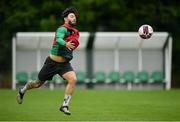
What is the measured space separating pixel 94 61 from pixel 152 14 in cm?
780

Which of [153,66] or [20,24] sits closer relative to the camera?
[153,66]

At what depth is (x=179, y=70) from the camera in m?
34.4

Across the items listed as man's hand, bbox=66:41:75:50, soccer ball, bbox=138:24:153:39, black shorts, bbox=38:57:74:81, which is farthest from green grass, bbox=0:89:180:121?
soccer ball, bbox=138:24:153:39

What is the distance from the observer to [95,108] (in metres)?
18.2

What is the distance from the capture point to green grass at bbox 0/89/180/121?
50.8 feet

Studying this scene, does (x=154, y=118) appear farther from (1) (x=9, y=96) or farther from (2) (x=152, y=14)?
(2) (x=152, y=14)

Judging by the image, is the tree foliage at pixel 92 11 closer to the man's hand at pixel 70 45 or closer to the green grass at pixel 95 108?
the green grass at pixel 95 108

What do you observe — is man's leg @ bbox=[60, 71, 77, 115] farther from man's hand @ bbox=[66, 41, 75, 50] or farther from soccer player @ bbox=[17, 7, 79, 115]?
man's hand @ bbox=[66, 41, 75, 50]

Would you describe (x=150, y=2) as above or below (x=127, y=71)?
above

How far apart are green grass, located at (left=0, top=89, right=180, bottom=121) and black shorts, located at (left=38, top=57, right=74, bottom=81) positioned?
91 centimetres

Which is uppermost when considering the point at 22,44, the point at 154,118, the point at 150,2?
the point at 150,2

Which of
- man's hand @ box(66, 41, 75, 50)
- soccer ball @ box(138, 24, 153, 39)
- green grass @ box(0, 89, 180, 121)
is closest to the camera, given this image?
man's hand @ box(66, 41, 75, 50)

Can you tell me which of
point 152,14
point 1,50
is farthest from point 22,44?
point 152,14

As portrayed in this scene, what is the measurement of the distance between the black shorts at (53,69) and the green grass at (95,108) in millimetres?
912
